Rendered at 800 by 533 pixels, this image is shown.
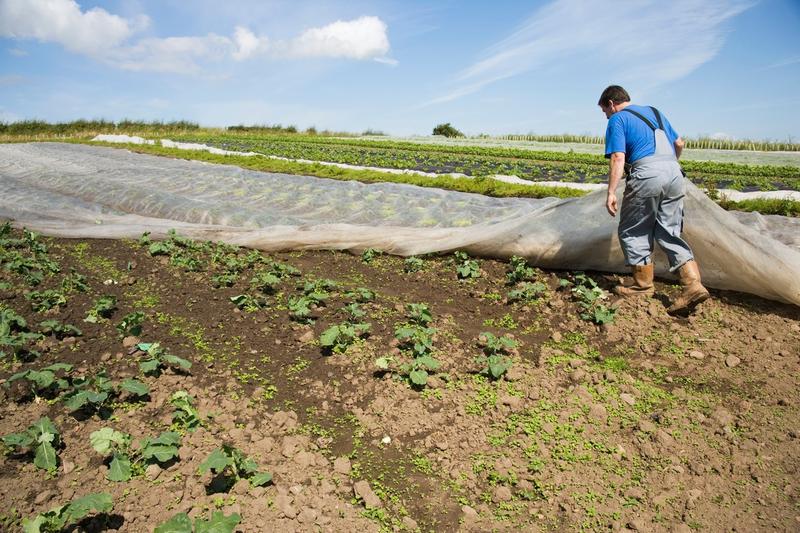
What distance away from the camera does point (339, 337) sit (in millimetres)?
3686

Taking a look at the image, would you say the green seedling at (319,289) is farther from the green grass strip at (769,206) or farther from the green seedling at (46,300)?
the green grass strip at (769,206)

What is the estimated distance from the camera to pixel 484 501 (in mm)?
2504

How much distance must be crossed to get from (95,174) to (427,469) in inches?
446

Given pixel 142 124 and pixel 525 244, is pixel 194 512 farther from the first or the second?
pixel 142 124

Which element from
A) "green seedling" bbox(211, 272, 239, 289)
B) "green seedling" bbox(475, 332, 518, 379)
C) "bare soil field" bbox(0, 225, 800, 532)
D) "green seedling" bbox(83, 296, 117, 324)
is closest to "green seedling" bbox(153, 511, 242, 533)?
"bare soil field" bbox(0, 225, 800, 532)

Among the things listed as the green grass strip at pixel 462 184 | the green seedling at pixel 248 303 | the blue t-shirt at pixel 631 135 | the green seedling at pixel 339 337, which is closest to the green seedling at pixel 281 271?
the green seedling at pixel 248 303

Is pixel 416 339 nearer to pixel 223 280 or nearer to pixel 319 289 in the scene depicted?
pixel 319 289

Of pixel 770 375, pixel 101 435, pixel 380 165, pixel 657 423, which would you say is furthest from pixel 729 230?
pixel 380 165

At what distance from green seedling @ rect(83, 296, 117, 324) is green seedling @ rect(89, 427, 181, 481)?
1.79 meters

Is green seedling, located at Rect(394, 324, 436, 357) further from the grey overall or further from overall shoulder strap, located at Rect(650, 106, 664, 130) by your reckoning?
overall shoulder strap, located at Rect(650, 106, 664, 130)

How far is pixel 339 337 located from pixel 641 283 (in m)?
2.78

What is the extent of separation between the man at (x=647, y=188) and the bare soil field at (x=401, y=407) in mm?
383

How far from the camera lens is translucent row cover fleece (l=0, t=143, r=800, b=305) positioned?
15.2 feet

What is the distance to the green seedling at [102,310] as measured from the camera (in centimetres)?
416
